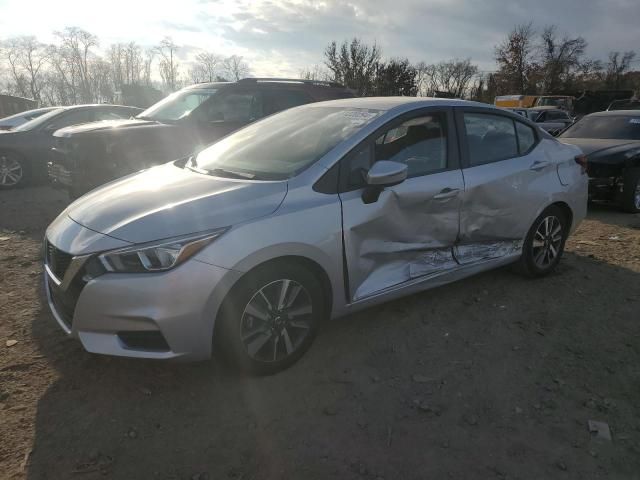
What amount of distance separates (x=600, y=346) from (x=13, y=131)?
33.0ft

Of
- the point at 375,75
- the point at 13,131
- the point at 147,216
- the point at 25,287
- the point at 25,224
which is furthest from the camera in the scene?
the point at 375,75

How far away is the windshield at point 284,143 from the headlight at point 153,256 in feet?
2.60

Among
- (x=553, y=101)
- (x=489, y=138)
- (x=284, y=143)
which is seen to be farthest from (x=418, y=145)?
(x=553, y=101)

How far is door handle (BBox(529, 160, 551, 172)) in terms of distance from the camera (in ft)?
13.7

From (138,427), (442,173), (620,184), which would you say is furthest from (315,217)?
(620,184)

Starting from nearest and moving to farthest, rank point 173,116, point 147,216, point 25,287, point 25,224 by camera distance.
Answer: point 147,216 < point 25,287 < point 25,224 < point 173,116

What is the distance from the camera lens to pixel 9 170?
9.12m

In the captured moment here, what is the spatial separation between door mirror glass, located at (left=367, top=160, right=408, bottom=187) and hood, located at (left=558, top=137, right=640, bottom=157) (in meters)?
6.01

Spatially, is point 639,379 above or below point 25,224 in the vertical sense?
below

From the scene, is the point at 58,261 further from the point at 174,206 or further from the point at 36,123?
the point at 36,123

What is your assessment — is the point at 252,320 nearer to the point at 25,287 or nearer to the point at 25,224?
the point at 25,287

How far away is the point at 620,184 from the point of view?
737 cm

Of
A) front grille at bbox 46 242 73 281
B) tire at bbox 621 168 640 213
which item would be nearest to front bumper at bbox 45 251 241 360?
front grille at bbox 46 242 73 281

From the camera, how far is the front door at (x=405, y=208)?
121 inches
